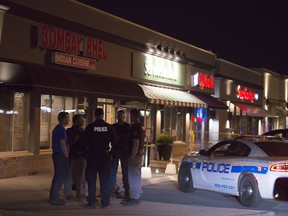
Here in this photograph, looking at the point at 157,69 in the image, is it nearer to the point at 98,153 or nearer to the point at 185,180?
the point at 185,180

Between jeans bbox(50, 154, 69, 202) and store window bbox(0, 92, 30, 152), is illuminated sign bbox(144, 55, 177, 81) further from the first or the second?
jeans bbox(50, 154, 69, 202)

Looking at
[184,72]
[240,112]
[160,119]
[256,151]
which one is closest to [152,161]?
[160,119]

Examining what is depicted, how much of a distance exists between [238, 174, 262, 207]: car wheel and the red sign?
2280 cm

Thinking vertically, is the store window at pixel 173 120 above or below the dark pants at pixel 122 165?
above

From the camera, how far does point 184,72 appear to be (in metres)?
25.9

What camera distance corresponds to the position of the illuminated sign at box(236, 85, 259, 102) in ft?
112

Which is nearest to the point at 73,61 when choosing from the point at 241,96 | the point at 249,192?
the point at 249,192

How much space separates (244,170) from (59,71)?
7179mm

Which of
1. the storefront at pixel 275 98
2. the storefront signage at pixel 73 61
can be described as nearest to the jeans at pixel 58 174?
the storefront signage at pixel 73 61

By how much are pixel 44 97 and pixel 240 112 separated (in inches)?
818

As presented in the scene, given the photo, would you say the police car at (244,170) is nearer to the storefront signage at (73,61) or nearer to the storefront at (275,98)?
the storefront signage at (73,61)

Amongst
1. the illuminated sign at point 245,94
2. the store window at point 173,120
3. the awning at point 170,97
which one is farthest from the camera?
the illuminated sign at point 245,94

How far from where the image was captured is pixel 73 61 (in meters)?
17.0

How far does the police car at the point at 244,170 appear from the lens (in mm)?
11078
